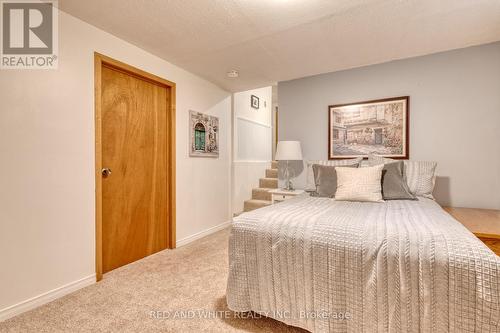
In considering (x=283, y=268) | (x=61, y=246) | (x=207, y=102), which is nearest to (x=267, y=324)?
(x=283, y=268)

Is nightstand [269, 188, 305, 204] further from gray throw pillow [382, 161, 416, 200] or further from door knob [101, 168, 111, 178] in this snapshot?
door knob [101, 168, 111, 178]

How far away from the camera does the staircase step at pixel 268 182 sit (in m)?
4.71

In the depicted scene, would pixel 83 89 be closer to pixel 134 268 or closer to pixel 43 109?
pixel 43 109

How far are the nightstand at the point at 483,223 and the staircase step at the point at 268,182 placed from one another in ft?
8.79

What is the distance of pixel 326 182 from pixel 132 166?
2.07 m

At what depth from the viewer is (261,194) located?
14.7ft

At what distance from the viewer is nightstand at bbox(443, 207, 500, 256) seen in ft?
5.75

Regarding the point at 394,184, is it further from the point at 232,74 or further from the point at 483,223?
the point at 232,74

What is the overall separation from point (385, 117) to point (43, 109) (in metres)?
3.44

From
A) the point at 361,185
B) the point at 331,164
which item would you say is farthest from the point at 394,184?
the point at 331,164

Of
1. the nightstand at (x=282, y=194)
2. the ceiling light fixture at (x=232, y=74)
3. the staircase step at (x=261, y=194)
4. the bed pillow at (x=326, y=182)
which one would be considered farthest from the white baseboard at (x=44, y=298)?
the staircase step at (x=261, y=194)

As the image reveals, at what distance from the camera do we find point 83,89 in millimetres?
2070

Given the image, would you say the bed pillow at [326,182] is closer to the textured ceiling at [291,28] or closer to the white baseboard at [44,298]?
the textured ceiling at [291,28]

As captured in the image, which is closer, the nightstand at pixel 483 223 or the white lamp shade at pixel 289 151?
the nightstand at pixel 483 223
